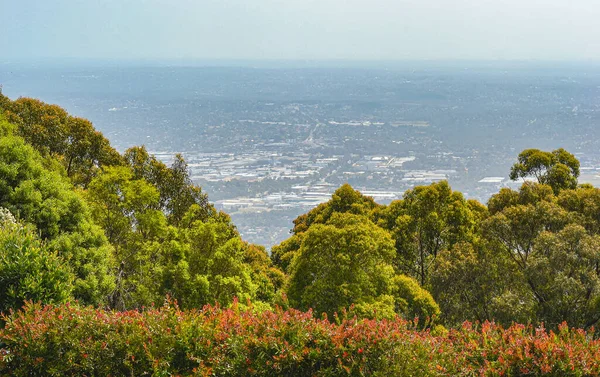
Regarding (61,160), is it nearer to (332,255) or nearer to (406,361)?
(332,255)

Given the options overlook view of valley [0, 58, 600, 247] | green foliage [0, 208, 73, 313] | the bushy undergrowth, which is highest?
green foliage [0, 208, 73, 313]

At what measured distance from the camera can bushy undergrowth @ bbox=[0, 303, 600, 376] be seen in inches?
333

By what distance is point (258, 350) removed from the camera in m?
8.80

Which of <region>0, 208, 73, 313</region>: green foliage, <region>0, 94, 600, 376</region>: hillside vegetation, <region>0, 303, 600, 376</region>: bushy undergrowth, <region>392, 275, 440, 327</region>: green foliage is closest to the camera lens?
<region>0, 303, 600, 376</region>: bushy undergrowth

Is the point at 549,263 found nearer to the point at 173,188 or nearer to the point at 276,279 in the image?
the point at 276,279

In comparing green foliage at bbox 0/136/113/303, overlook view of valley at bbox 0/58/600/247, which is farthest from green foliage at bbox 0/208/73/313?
overlook view of valley at bbox 0/58/600/247

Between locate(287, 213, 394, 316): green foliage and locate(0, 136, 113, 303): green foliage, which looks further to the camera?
locate(287, 213, 394, 316): green foliage

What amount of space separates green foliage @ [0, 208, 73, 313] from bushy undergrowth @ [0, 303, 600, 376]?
6.30ft

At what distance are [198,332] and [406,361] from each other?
3950mm

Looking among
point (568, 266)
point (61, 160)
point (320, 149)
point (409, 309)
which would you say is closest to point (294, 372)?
point (409, 309)

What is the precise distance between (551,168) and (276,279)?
1569 centimetres

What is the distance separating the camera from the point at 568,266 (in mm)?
15242

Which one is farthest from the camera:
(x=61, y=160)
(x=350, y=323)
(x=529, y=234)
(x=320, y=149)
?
(x=320, y=149)

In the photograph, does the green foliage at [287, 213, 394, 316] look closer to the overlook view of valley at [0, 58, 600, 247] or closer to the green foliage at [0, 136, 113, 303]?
the green foliage at [0, 136, 113, 303]
